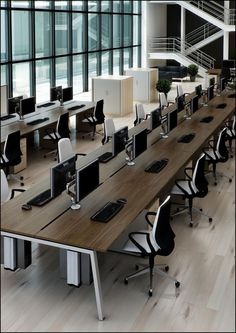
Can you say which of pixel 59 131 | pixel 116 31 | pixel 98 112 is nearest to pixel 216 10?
pixel 116 31

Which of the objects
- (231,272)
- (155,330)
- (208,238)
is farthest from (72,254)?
(208,238)

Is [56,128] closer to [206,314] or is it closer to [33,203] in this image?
[33,203]

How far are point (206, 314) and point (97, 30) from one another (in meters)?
14.2

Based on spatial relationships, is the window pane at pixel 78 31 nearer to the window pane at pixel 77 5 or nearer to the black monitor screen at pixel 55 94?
the window pane at pixel 77 5

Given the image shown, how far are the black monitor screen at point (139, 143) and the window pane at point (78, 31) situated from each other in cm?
960

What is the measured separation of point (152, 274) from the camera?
4.80 meters

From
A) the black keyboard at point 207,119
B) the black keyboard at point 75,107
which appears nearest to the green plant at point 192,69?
the black keyboard at point 75,107

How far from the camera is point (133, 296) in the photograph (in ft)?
15.2

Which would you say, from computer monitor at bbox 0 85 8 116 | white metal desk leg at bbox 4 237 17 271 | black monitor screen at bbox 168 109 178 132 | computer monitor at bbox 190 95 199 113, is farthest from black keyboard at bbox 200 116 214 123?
white metal desk leg at bbox 4 237 17 271

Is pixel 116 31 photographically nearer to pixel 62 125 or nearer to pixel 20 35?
pixel 20 35

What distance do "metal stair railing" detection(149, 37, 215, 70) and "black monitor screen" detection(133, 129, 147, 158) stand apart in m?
15.5

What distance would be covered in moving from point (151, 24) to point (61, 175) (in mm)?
17742

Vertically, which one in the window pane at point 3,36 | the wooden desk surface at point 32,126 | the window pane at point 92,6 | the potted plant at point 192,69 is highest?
the window pane at point 92,6

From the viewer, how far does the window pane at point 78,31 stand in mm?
15659
